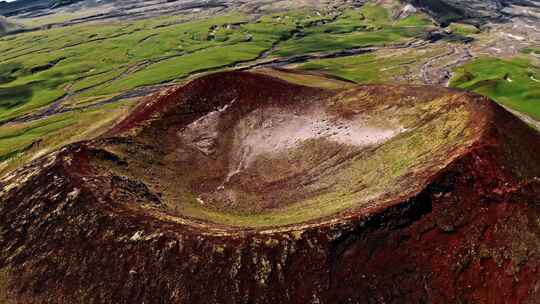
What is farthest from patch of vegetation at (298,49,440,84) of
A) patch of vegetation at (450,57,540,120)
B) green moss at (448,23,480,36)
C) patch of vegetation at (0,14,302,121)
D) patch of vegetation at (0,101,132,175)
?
patch of vegetation at (0,101,132,175)

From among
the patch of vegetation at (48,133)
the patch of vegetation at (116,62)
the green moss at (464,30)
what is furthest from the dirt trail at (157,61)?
the green moss at (464,30)

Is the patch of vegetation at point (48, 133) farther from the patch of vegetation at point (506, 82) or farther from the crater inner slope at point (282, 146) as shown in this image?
the patch of vegetation at point (506, 82)

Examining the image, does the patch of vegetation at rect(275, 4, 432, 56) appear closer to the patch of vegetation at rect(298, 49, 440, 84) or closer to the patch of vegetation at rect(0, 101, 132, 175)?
the patch of vegetation at rect(298, 49, 440, 84)

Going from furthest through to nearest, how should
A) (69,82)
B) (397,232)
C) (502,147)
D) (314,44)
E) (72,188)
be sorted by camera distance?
(314,44)
(69,82)
(72,188)
(502,147)
(397,232)

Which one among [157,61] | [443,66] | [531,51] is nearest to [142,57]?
[157,61]

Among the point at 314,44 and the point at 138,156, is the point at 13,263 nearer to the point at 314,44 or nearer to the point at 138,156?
the point at 138,156

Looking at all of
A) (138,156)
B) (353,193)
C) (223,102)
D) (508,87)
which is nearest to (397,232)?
(353,193)
